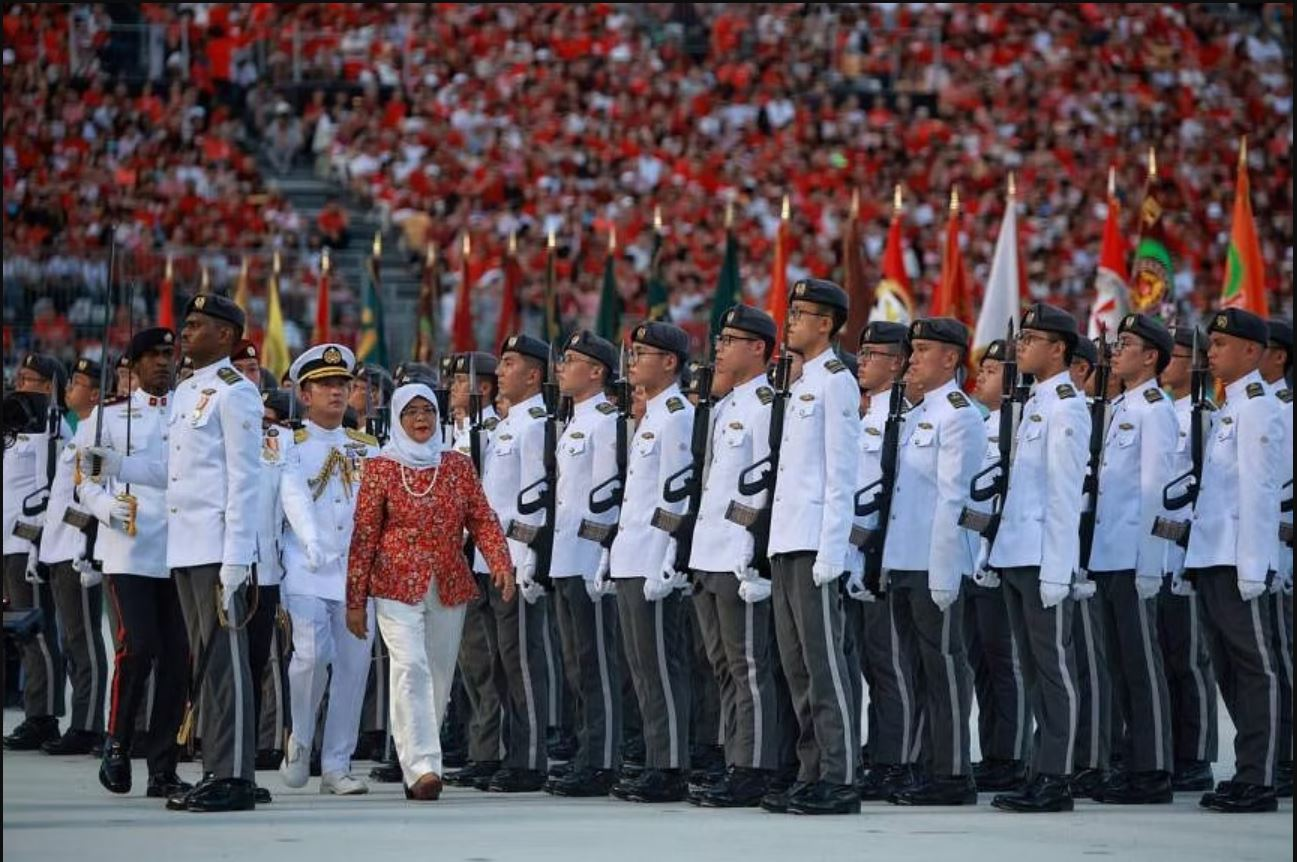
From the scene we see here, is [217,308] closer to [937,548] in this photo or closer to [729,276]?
[937,548]

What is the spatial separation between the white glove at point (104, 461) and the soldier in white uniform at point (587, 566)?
1.94 metres

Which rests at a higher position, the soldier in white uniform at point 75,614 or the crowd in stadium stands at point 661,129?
the crowd in stadium stands at point 661,129

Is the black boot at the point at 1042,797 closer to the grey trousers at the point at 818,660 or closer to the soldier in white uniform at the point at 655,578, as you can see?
the grey trousers at the point at 818,660

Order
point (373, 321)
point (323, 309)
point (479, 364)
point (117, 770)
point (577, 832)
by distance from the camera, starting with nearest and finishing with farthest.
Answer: point (577, 832) → point (117, 770) → point (479, 364) → point (323, 309) → point (373, 321)

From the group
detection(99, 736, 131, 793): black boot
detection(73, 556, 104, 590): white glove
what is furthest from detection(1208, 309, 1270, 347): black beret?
detection(73, 556, 104, 590): white glove

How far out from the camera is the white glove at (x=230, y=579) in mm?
9547

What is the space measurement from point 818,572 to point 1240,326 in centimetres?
213

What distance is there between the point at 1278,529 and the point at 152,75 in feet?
73.8

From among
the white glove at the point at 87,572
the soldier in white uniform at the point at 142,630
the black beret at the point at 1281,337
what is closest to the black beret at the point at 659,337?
the soldier in white uniform at the point at 142,630

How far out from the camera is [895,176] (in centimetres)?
2986

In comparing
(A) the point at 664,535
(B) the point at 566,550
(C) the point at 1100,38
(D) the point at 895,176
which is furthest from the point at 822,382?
(C) the point at 1100,38

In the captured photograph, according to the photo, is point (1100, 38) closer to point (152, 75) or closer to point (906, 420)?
point (152, 75)

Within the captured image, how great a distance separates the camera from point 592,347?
11117 millimetres

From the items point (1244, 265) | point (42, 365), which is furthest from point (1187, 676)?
point (1244, 265)
